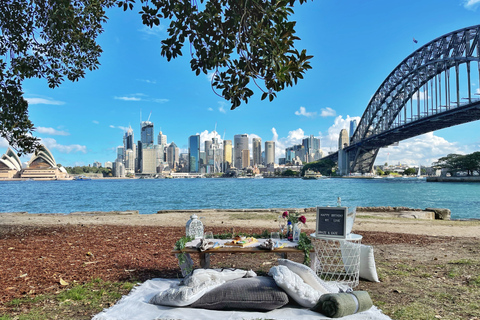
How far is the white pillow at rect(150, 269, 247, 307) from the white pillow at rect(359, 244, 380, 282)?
83.7 inches

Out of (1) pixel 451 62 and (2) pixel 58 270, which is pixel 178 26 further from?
(1) pixel 451 62

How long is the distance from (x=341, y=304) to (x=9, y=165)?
12496cm

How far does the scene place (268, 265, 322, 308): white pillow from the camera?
12.6 feet

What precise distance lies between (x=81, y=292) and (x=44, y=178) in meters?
138

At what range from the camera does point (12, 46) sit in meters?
9.14

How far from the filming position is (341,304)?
3.60m

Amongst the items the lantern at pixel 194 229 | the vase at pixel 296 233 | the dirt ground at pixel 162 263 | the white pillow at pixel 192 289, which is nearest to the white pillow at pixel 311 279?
the dirt ground at pixel 162 263

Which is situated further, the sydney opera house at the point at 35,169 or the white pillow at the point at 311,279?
the sydney opera house at the point at 35,169

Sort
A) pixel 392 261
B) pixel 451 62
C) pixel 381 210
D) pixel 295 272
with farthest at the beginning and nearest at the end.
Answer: pixel 451 62 → pixel 381 210 → pixel 392 261 → pixel 295 272

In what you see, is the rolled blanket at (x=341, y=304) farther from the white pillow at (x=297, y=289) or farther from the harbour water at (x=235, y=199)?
the harbour water at (x=235, y=199)

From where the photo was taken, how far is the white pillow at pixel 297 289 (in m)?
3.86

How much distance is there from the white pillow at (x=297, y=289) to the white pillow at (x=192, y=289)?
2.32 ft

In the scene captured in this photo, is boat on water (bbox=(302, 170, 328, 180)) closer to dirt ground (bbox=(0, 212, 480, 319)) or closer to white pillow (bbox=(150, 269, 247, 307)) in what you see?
dirt ground (bbox=(0, 212, 480, 319))

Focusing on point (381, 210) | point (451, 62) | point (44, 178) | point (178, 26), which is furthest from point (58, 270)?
point (44, 178)
